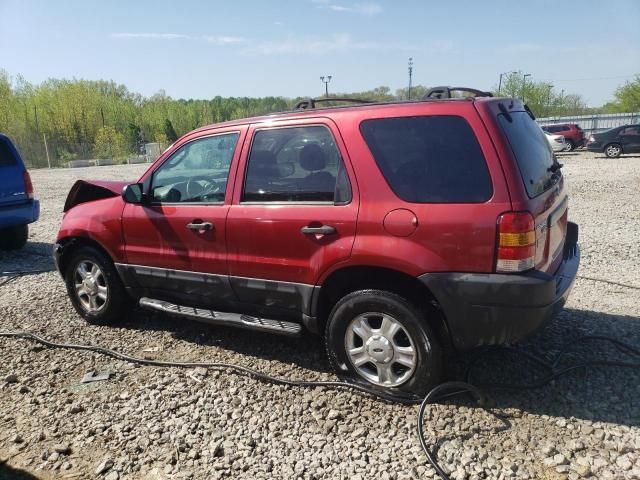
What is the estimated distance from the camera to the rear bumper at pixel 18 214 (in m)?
7.73

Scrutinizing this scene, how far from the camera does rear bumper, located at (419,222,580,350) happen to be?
2908mm

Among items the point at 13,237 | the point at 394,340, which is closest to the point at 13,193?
the point at 13,237

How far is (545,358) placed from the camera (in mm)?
3828

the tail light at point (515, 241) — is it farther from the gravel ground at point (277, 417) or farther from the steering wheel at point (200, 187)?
the steering wheel at point (200, 187)

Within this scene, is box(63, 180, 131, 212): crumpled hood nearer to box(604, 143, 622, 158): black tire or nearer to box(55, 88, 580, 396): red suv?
box(55, 88, 580, 396): red suv

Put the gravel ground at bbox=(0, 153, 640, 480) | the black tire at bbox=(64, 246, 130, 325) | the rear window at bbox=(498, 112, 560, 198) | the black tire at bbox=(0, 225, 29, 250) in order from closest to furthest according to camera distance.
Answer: the gravel ground at bbox=(0, 153, 640, 480) < the rear window at bbox=(498, 112, 560, 198) < the black tire at bbox=(64, 246, 130, 325) < the black tire at bbox=(0, 225, 29, 250)

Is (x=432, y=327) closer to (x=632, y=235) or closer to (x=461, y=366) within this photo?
(x=461, y=366)

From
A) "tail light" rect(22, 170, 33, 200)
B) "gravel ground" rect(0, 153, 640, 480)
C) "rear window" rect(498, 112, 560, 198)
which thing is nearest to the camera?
"gravel ground" rect(0, 153, 640, 480)

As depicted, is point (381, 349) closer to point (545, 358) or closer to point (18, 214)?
point (545, 358)

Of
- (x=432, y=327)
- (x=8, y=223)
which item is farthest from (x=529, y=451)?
(x=8, y=223)

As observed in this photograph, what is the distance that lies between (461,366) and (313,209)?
1.63 m

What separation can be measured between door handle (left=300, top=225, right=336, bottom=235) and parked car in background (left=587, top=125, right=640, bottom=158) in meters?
24.8

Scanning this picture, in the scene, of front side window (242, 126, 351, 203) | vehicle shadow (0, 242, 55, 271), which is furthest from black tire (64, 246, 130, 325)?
vehicle shadow (0, 242, 55, 271)

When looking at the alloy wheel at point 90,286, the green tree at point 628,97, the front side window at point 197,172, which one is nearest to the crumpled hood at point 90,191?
the alloy wheel at point 90,286
